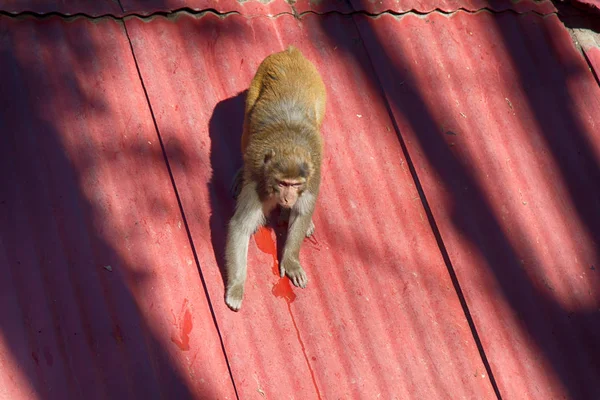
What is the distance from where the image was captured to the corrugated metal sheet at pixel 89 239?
3.64m

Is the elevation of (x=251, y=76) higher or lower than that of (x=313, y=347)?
higher

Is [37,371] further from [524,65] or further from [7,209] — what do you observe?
[524,65]

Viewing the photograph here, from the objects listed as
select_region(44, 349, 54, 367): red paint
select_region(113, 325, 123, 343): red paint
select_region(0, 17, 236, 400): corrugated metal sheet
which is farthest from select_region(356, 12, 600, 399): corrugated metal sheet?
select_region(44, 349, 54, 367): red paint

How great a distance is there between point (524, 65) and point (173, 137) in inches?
99.9

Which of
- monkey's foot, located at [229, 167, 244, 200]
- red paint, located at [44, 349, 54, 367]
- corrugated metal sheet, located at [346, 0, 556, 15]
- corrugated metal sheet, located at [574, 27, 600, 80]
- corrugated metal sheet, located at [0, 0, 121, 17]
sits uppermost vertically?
corrugated metal sheet, located at [0, 0, 121, 17]

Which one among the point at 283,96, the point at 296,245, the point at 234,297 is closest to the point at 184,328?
the point at 234,297

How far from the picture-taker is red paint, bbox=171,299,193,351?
386 cm

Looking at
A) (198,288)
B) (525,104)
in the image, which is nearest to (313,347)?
(198,288)

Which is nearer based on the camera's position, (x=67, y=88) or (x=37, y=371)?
(x=37, y=371)

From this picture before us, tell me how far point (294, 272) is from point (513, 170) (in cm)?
171

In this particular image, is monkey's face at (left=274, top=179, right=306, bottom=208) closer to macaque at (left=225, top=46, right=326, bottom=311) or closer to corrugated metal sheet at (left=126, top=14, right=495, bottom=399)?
macaque at (left=225, top=46, right=326, bottom=311)

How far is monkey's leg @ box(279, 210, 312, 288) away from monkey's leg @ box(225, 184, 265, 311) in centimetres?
20

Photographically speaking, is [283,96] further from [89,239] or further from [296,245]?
[89,239]

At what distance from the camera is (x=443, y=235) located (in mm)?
4629
